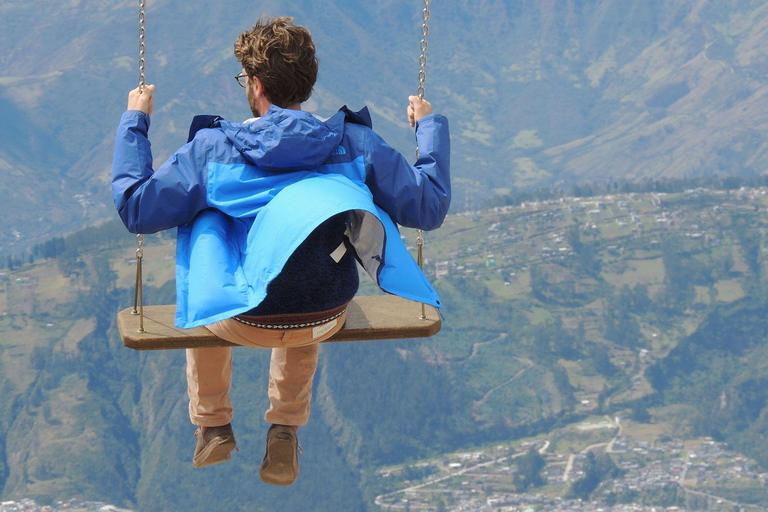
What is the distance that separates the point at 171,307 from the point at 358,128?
224 cm

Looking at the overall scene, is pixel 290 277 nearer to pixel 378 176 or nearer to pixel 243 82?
pixel 378 176

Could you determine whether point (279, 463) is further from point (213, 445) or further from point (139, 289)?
point (139, 289)

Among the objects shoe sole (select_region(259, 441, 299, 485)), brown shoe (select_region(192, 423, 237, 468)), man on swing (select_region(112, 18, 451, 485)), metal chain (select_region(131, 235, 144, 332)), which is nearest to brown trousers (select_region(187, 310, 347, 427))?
brown shoe (select_region(192, 423, 237, 468))

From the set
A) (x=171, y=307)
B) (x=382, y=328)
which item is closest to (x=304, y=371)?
(x=382, y=328)

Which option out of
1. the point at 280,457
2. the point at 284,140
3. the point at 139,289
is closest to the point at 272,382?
the point at 280,457

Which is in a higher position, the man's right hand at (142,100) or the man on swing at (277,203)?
the man's right hand at (142,100)

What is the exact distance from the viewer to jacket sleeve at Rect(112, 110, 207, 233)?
583 cm

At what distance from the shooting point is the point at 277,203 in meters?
5.57

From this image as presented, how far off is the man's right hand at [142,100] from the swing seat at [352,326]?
122 cm

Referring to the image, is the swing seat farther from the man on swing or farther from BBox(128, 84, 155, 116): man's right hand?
BBox(128, 84, 155, 116): man's right hand

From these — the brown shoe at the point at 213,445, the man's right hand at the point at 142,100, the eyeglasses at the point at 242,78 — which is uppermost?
the man's right hand at the point at 142,100

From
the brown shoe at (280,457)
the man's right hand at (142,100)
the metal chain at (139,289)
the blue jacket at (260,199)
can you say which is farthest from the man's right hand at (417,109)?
the brown shoe at (280,457)

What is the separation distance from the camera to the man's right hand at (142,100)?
647 cm

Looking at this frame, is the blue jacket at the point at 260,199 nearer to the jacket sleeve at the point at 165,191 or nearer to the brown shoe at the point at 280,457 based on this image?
the jacket sleeve at the point at 165,191
